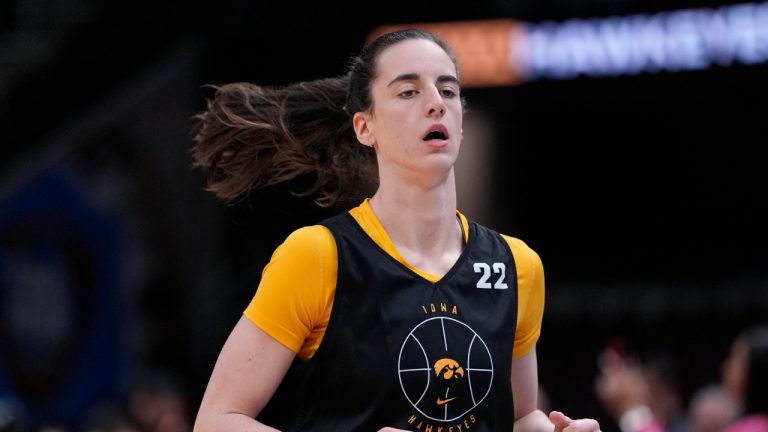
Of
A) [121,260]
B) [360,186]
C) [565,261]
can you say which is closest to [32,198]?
[121,260]

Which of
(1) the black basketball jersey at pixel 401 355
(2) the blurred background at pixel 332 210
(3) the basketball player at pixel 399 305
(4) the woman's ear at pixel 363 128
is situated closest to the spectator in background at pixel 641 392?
(2) the blurred background at pixel 332 210

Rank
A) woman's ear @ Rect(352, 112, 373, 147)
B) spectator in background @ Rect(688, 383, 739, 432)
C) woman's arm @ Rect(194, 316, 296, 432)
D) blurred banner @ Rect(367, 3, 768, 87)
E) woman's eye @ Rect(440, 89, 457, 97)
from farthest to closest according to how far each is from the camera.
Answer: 1. blurred banner @ Rect(367, 3, 768, 87)
2. spectator in background @ Rect(688, 383, 739, 432)
3. woman's ear @ Rect(352, 112, 373, 147)
4. woman's eye @ Rect(440, 89, 457, 97)
5. woman's arm @ Rect(194, 316, 296, 432)

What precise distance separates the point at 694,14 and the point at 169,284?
16.9 feet

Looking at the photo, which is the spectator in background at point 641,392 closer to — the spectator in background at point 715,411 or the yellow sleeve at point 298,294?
the spectator in background at point 715,411

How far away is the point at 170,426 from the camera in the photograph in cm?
854

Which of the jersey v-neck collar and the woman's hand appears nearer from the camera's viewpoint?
the woman's hand

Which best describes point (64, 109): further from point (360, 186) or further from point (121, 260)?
point (360, 186)

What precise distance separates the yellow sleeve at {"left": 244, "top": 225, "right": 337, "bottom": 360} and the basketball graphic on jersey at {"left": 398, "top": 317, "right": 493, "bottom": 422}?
0.24m

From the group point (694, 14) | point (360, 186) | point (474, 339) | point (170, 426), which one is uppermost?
point (694, 14)

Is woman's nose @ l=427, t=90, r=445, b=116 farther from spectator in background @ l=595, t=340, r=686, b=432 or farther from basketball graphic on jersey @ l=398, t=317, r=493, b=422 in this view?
spectator in background @ l=595, t=340, r=686, b=432

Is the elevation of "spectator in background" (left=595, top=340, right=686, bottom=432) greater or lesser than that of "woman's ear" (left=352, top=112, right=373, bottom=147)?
lesser

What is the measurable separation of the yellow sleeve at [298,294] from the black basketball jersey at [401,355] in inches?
1.4

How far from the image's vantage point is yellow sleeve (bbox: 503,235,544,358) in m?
3.64

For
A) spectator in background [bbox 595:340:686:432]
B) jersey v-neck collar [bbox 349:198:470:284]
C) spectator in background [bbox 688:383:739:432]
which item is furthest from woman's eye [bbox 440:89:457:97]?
spectator in background [bbox 688:383:739:432]
